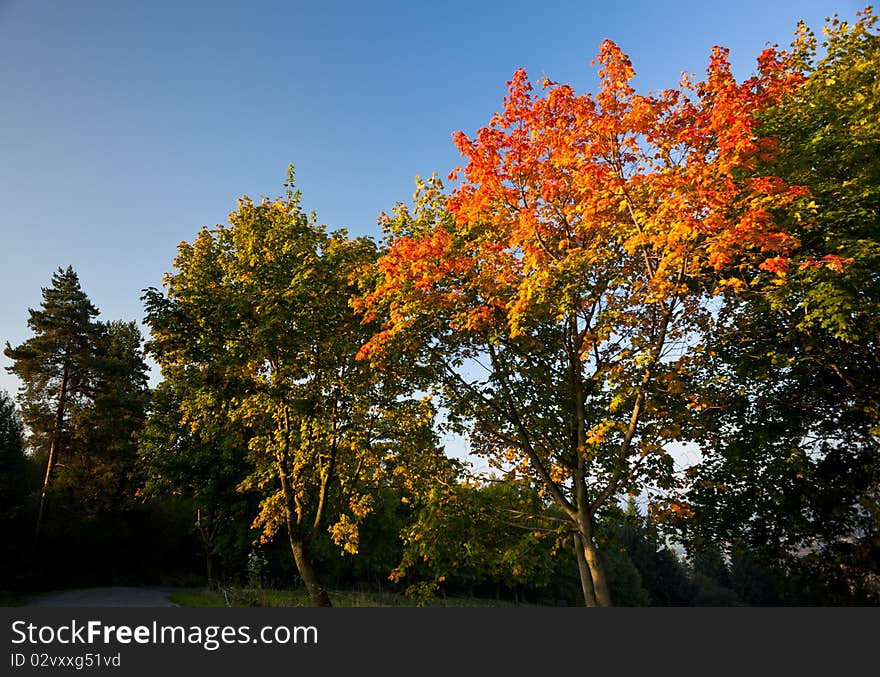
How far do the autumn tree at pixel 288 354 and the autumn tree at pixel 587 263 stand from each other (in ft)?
9.67

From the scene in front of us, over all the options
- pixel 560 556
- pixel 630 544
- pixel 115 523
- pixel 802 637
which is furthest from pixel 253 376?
→ pixel 630 544

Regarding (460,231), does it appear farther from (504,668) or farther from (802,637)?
A: (802,637)

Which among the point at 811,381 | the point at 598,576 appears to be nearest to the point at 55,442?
the point at 598,576

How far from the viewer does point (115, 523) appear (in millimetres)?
38656

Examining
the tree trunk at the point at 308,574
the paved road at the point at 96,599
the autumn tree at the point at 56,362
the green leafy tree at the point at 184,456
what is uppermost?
the autumn tree at the point at 56,362

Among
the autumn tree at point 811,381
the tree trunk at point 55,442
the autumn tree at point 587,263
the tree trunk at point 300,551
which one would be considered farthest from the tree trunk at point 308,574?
the tree trunk at point 55,442

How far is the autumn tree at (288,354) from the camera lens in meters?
15.9

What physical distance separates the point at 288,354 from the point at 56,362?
28.5m

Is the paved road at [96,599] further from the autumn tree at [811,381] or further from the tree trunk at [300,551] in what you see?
the autumn tree at [811,381]

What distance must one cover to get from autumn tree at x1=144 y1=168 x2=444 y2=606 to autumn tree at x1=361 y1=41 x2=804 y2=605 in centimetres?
295

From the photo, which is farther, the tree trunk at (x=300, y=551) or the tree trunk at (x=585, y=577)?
the tree trunk at (x=300, y=551)

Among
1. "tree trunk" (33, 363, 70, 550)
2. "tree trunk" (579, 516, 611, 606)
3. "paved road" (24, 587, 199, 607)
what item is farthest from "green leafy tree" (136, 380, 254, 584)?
"tree trunk" (579, 516, 611, 606)

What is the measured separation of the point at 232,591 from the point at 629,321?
22325mm

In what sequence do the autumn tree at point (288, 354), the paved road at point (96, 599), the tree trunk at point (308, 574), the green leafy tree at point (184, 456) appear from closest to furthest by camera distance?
the autumn tree at point (288, 354), the tree trunk at point (308, 574), the green leafy tree at point (184, 456), the paved road at point (96, 599)
